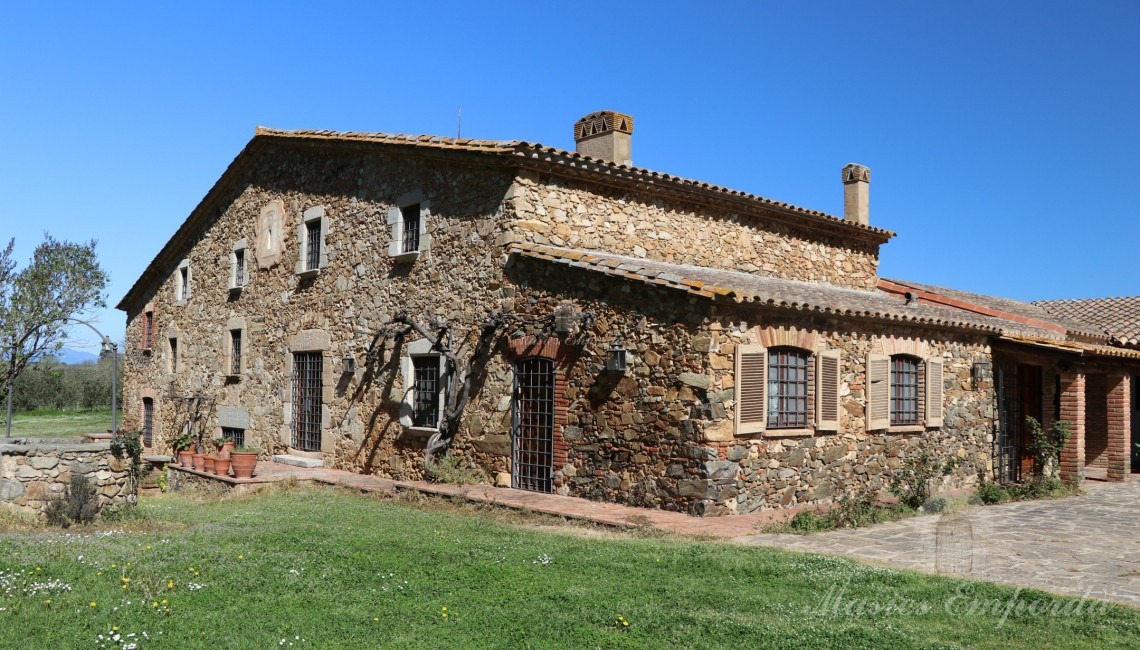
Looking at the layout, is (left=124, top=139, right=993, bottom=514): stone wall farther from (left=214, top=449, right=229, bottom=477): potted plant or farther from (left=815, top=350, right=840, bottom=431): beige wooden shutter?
(left=214, top=449, right=229, bottom=477): potted plant

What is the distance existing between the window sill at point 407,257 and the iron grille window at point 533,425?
291 cm

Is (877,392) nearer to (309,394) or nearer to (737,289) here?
(737,289)

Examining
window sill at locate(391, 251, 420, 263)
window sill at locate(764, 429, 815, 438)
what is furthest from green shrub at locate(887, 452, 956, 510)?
window sill at locate(391, 251, 420, 263)

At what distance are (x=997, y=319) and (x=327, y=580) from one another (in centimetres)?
1488

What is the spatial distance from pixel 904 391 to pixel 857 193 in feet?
20.7

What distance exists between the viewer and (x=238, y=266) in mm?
19781

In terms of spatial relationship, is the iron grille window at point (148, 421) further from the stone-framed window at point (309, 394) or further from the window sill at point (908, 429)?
the window sill at point (908, 429)

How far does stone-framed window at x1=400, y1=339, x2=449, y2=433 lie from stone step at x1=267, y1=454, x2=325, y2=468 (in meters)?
2.69

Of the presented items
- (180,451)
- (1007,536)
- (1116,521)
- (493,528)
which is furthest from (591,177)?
(180,451)

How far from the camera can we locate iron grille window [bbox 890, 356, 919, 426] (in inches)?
510

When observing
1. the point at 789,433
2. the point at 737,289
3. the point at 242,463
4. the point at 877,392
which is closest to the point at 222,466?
the point at 242,463

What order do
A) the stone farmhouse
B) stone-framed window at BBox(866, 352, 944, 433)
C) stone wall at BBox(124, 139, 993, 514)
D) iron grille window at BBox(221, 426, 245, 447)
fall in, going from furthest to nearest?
iron grille window at BBox(221, 426, 245, 447) → stone-framed window at BBox(866, 352, 944, 433) → the stone farmhouse → stone wall at BBox(124, 139, 993, 514)

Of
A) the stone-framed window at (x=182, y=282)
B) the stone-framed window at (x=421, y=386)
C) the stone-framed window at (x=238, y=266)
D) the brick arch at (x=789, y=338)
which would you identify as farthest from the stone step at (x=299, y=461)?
the brick arch at (x=789, y=338)

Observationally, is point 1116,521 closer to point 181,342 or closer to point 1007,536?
point 1007,536
